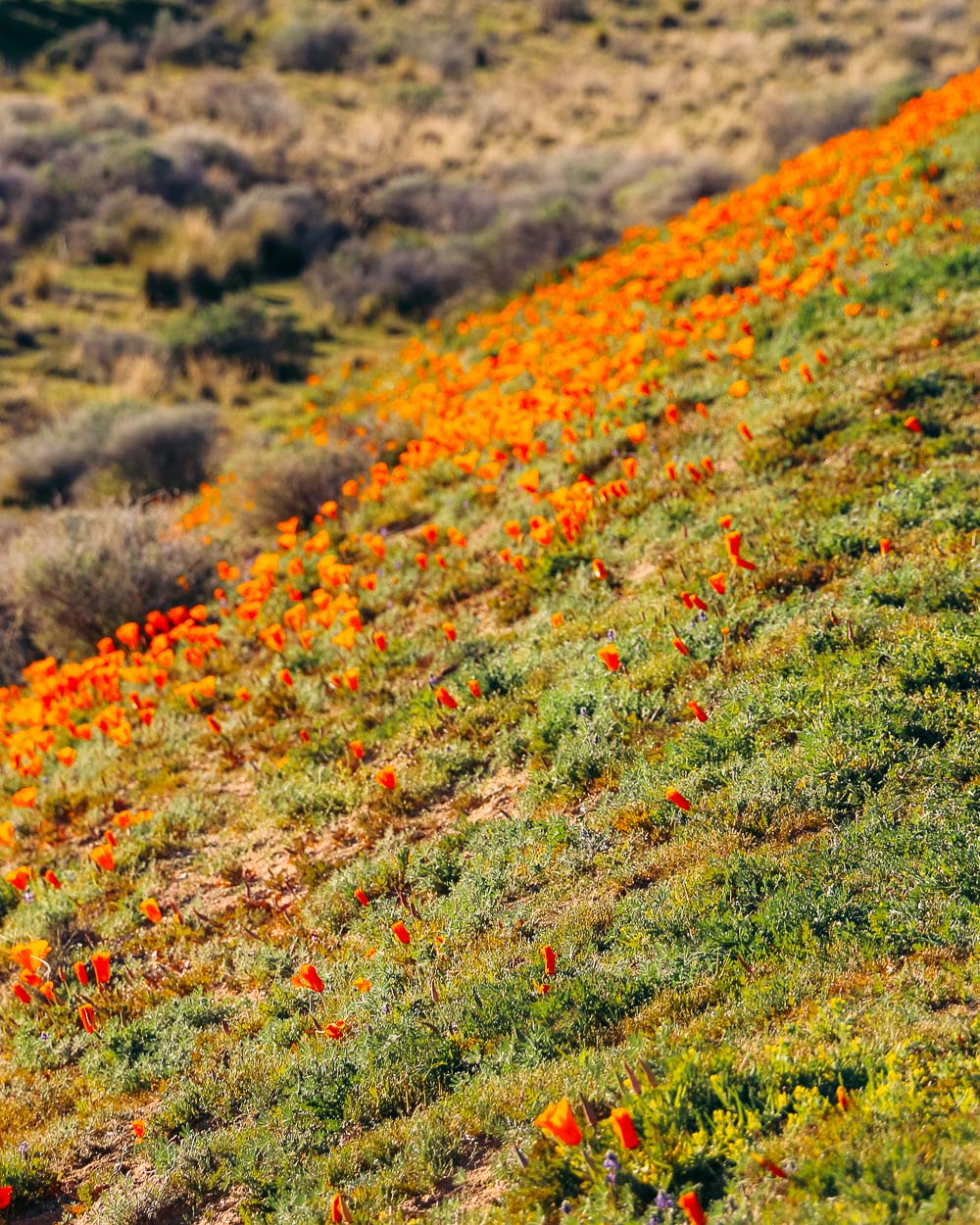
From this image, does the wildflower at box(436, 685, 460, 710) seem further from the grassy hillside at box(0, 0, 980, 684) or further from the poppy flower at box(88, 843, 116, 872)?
the grassy hillside at box(0, 0, 980, 684)

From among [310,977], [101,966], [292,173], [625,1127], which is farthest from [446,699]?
[292,173]

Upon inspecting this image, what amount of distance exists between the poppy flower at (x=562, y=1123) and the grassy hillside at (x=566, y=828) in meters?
0.03

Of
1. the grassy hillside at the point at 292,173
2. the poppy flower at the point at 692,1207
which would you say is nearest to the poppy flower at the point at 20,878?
the poppy flower at the point at 692,1207

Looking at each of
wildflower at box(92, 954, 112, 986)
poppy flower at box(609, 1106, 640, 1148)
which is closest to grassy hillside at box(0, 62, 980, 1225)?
poppy flower at box(609, 1106, 640, 1148)

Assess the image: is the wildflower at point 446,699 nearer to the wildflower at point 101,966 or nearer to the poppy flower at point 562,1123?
the wildflower at point 101,966

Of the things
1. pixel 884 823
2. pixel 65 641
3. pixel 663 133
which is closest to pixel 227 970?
pixel 884 823

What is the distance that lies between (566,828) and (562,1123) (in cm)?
216

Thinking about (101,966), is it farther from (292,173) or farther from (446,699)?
(292,173)

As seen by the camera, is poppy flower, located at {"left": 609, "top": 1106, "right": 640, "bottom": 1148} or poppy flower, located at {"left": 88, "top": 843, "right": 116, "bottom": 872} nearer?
poppy flower, located at {"left": 609, "top": 1106, "right": 640, "bottom": 1148}

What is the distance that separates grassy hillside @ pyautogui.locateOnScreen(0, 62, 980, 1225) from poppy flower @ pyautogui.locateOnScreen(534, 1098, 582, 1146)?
25 mm

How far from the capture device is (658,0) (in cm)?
4603

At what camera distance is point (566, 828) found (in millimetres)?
5082

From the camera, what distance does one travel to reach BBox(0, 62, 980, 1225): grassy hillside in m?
3.43

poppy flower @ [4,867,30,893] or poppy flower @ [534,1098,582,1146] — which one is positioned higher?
poppy flower @ [534,1098,582,1146]
